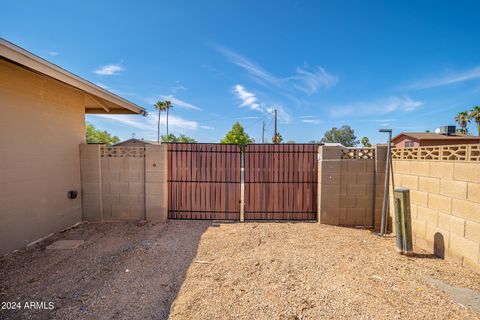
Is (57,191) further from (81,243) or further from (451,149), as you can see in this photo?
(451,149)

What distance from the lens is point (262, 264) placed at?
9.61 feet

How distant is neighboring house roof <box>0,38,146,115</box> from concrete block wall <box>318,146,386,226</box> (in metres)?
4.75

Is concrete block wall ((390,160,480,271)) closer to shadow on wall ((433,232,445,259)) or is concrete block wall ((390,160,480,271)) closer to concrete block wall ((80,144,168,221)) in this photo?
shadow on wall ((433,232,445,259))

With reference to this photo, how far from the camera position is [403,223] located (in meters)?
3.29

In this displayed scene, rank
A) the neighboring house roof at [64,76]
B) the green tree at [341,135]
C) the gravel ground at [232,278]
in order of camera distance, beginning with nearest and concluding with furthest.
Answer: the gravel ground at [232,278] < the neighboring house roof at [64,76] < the green tree at [341,135]

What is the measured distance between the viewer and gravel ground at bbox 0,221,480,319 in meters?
2.06

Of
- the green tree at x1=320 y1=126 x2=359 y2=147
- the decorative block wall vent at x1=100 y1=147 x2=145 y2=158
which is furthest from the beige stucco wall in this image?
the green tree at x1=320 y1=126 x2=359 y2=147

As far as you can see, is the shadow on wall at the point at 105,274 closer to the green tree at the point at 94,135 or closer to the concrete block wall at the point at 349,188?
the concrete block wall at the point at 349,188

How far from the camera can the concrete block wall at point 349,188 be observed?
4.43 meters

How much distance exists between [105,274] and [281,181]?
11.8ft

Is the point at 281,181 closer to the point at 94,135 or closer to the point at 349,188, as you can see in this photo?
the point at 349,188

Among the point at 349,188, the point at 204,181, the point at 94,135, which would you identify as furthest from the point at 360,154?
the point at 94,135

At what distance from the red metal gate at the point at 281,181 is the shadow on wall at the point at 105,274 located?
1.49 m

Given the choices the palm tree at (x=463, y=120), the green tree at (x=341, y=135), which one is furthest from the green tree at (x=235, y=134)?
the green tree at (x=341, y=135)
